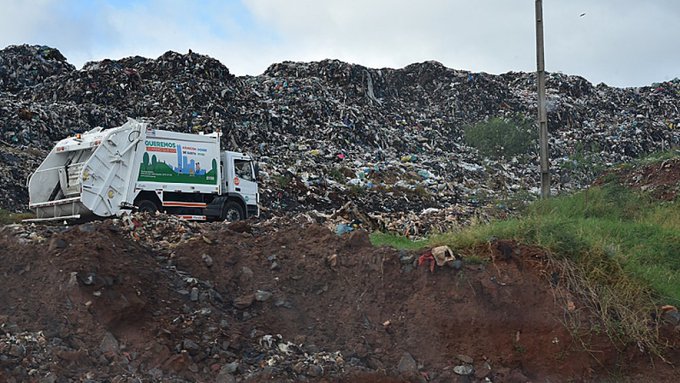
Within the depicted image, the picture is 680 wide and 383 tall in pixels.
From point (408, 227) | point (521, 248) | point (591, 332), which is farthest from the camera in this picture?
point (408, 227)

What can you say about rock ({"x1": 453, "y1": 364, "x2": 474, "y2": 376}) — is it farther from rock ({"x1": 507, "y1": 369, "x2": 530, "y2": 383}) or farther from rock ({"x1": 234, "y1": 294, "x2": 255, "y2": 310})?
rock ({"x1": 234, "y1": 294, "x2": 255, "y2": 310})

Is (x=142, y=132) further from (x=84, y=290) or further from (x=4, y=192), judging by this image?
(x=84, y=290)

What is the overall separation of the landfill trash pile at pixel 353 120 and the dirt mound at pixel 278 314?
628 centimetres

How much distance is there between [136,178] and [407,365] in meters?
9.22

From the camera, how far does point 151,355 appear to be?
5406 millimetres

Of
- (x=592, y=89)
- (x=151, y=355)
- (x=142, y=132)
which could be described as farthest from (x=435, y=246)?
(x=592, y=89)

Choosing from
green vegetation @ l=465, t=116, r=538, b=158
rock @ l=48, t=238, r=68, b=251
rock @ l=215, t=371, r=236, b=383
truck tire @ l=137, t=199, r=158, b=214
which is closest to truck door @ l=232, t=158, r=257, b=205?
truck tire @ l=137, t=199, r=158, b=214

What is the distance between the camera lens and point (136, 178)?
1392 cm

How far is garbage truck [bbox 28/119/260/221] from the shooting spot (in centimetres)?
1348

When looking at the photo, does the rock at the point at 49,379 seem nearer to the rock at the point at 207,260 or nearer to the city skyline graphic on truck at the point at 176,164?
the rock at the point at 207,260

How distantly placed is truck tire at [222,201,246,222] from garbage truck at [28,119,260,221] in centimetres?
2

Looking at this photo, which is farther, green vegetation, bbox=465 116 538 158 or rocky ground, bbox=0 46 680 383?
green vegetation, bbox=465 116 538 158

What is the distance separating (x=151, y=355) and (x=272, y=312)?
1158 mm

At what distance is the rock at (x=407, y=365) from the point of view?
5844 mm
